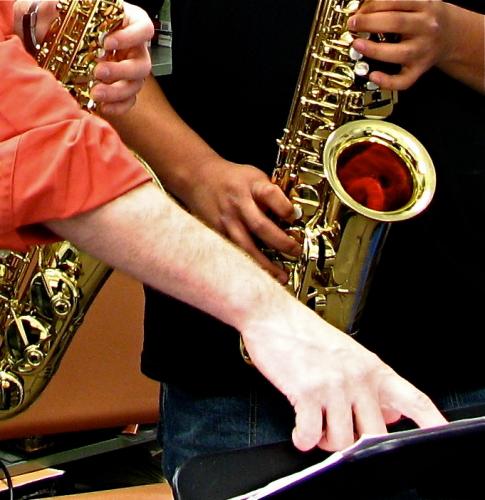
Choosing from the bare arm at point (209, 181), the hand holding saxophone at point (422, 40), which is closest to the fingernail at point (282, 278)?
the bare arm at point (209, 181)

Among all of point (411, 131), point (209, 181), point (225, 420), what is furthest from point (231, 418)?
point (411, 131)

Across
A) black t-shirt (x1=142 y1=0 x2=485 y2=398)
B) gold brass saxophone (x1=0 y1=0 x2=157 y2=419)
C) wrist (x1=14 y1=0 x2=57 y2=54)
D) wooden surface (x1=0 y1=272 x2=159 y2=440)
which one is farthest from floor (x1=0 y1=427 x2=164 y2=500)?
wrist (x1=14 y1=0 x2=57 y2=54)

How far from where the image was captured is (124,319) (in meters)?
2.13

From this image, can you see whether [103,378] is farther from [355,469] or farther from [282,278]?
[355,469]

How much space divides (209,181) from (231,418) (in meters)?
0.33

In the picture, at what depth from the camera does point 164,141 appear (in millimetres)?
1262

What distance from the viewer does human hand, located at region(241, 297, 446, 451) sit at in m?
0.81

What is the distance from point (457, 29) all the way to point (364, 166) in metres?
0.21

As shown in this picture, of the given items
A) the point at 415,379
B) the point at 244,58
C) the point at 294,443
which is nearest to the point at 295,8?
→ the point at 244,58

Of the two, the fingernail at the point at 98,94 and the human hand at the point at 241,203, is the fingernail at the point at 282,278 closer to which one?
the human hand at the point at 241,203

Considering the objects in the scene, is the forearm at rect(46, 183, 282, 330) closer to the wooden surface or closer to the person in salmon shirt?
the person in salmon shirt

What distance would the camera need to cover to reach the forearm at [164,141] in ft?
4.10

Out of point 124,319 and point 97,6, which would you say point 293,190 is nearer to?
point 97,6

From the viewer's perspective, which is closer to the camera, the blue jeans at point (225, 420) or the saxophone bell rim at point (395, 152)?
the saxophone bell rim at point (395, 152)
